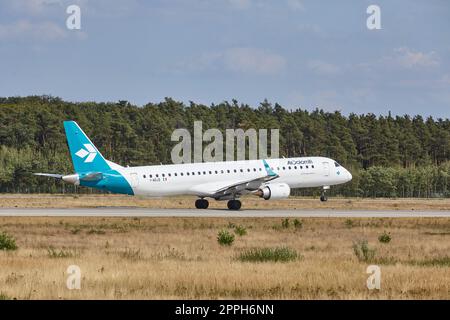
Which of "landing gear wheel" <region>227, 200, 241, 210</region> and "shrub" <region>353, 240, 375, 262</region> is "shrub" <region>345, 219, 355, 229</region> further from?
"landing gear wheel" <region>227, 200, 241, 210</region>

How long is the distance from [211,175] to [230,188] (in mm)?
2048

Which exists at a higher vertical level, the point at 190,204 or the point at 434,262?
the point at 190,204

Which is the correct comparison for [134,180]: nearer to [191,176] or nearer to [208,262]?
[191,176]

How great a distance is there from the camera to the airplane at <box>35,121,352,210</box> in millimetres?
63312

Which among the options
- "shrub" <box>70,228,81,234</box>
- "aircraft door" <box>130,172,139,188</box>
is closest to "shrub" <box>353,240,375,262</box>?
"shrub" <box>70,228,81,234</box>

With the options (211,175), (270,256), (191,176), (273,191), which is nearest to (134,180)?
(191,176)

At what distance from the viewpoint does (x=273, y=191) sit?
64438mm

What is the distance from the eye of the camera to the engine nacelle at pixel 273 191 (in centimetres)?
6438

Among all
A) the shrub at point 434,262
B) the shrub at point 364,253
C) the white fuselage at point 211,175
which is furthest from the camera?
the white fuselage at point 211,175

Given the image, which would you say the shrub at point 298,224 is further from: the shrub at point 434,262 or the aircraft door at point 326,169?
the aircraft door at point 326,169

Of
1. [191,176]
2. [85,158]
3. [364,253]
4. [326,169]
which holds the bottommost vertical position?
[364,253]

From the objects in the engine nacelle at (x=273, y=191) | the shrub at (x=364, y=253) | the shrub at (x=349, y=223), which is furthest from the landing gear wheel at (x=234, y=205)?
the shrub at (x=364, y=253)

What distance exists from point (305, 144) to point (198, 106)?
32481 millimetres
